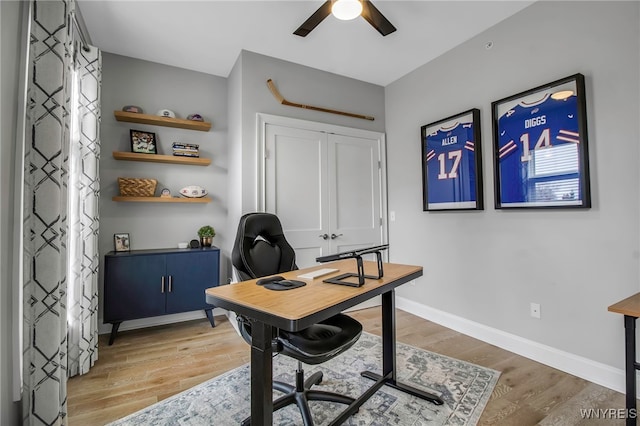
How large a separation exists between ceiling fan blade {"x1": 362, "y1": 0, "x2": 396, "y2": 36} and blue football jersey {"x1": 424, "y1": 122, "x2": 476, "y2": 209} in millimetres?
1263

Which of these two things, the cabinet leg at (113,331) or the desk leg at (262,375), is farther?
the cabinet leg at (113,331)

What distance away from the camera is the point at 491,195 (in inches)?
108

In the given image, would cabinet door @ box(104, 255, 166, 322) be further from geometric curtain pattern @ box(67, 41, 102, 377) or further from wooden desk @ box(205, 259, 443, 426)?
wooden desk @ box(205, 259, 443, 426)

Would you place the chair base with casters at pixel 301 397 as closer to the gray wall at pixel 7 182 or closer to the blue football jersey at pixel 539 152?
the gray wall at pixel 7 182

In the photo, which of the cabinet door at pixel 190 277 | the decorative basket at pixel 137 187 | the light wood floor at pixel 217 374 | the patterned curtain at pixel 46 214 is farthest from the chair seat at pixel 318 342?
the decorative basket at pixel 137 187

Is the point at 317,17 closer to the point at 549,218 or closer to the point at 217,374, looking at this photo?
the point at 549,218

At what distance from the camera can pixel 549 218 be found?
7.68 feet

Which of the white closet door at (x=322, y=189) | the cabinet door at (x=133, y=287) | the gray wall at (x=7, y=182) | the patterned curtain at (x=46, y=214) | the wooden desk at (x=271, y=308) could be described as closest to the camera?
the wooden desk at (x=271, y=308)

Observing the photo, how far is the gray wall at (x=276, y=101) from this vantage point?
3.06 m

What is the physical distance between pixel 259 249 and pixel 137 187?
1854mm

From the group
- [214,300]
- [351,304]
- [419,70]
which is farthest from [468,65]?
[214,300]

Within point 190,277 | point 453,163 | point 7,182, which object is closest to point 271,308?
point 7,182

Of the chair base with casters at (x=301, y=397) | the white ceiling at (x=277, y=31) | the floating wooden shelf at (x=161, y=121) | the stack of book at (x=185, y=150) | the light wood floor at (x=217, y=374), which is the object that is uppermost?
the white ceiling at (x=277, y=31)

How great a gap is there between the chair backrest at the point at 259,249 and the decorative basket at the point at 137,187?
65.2 inches
